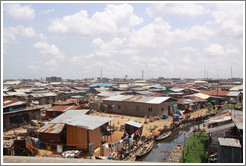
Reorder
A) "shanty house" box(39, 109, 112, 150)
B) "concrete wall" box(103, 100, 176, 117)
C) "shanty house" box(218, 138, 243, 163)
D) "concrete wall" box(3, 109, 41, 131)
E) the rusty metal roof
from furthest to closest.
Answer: "concrete wall" box(103, 100, 176, 117)
"concrete wall" box(3, 109, 41, 131)
the rusty metal roof
"shanty house" box(39, 109, 112, 150)
"shanty house" box(218, 138, 243, 163)

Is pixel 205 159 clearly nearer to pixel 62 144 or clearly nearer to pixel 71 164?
pixel 62 144

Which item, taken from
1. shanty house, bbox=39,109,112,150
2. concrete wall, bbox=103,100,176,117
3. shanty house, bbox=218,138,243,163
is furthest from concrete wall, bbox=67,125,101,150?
concrete wall, bbox=103,100,176,117

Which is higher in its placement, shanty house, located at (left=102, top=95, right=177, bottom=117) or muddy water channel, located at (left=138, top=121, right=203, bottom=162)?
shanty house, located at (left=102, top=95, right=177, bottom=117)

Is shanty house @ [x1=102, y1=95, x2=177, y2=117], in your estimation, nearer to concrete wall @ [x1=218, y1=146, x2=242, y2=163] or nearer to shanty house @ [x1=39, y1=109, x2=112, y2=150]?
shanty house @ [x1=39, y1=109, x2=112, y2=150]

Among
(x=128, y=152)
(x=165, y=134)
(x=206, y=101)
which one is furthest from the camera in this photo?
(x=206, y=101)

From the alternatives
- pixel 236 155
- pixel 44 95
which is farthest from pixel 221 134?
pixel 44 95

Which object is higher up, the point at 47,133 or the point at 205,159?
the point at 47,133

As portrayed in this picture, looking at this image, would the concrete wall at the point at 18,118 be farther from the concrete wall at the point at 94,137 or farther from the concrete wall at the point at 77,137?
the concrete wall at the point at 94,137
